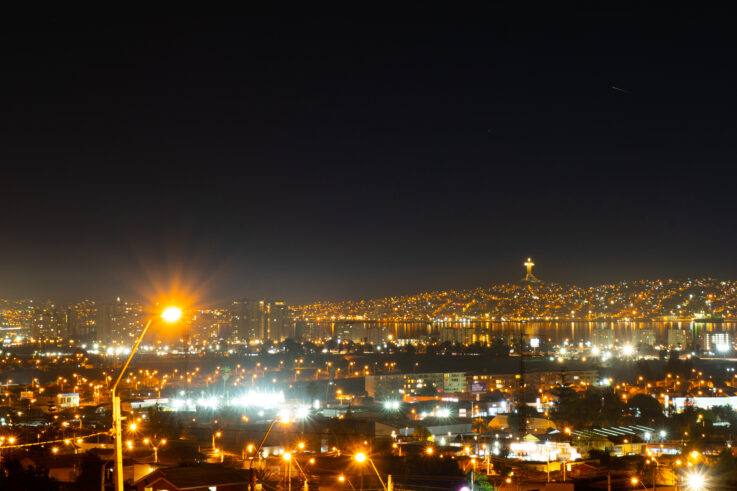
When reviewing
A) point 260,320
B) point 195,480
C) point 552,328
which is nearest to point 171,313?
point 195,480

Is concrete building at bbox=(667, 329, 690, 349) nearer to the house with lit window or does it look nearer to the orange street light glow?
the house with lit window

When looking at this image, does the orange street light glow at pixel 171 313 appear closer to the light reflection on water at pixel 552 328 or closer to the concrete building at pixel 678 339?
the concrete building at pixel 678 339

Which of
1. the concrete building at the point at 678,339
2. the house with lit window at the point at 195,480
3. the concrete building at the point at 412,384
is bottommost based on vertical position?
the concrete building at the point at 678,339

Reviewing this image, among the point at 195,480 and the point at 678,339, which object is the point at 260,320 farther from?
the point at 195,480

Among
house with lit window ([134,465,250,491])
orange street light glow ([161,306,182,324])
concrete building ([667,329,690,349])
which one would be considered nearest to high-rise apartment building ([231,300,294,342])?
concrete building ([667,329,690,349])

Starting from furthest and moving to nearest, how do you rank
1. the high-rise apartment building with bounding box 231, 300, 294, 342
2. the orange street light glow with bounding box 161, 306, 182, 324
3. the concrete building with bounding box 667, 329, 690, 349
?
the high-rise apartment building with bounding box 231, 300, 294, 342 < the concrete building with bounding box 667, 329, 690, 349 < the orange street light glow with bounding box 161, 306, 182, 324

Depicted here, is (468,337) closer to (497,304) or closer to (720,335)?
(720,335)

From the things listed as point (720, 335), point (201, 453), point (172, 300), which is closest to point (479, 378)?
point (201, 453)

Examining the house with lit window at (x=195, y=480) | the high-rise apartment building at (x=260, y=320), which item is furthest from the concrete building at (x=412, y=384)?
the high-rise apartment building at (x=260, y=320)

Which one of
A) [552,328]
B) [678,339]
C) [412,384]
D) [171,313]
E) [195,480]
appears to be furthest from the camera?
[552,328]
